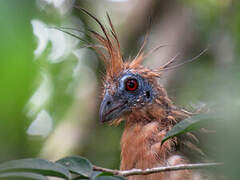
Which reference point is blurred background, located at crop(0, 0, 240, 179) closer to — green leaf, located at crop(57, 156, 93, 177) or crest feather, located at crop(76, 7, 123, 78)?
crest feather, located at crop(76, 7, 123, 78)

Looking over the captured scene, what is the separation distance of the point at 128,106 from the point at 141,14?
221 centimetres

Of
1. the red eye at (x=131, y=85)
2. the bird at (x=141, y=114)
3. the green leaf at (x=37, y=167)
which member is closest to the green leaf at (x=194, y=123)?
the green leaf at (x=37, y=167)

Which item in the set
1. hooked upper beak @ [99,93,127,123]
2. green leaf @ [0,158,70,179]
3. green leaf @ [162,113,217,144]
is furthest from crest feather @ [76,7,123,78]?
green leaf @ [0,158,70,179]

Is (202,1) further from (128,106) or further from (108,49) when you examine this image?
(128,106)

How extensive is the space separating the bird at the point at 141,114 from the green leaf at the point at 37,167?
5.32ft

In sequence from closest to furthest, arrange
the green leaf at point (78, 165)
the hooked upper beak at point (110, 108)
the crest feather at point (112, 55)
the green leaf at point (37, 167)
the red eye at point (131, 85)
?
1. the green leaf at point (37, 167)
2. the green leaf at point (78, 165)
3. the hooked upper beak at point (110, 108)
4. the red eye at point (131, 85)
5. the crest feather at point (112, 55)

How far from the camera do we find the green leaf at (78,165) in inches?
55.5

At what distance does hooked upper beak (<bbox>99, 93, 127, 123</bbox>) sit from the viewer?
3609 mm

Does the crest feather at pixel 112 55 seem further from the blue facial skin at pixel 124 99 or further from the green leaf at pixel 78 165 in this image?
the green leaf at pixel 78 165

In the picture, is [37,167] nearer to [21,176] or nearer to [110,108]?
[21,176]

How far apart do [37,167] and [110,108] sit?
7.73 feet

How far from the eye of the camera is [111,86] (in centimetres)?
382

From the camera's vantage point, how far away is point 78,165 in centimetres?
147

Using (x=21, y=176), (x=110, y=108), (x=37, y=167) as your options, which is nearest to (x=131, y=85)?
(x=110, y=108)
